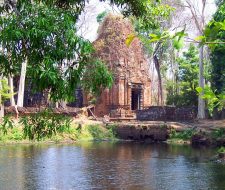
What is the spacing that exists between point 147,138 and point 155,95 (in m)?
31.8

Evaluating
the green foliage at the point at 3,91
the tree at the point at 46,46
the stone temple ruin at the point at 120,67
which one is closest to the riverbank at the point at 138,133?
the green foliage at the point at 3,91

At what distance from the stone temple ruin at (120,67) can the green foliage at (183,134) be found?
28.1 feet

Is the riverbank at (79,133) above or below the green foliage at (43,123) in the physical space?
below

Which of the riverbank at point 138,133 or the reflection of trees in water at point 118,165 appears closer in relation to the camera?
the reflection of trees in water at point 118,165

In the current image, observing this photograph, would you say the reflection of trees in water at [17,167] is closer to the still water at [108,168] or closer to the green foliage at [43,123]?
the still water at [108,168]

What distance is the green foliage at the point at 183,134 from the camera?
28.4 metres

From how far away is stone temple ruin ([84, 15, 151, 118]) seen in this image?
38969mm

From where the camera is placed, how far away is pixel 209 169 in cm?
1788

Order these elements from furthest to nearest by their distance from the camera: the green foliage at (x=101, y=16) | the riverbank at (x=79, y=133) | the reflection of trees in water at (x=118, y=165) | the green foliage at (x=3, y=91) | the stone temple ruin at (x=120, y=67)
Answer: the green foliage at (x=101, y=16) < the stone temple ruin at (x=120, y=67) < the green foliage at (x=3, y=91) < the riverbank at (x=79, y=133) < the reflection of trees in water at (x=118, y=165)

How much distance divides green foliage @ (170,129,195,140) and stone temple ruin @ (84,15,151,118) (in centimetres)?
855

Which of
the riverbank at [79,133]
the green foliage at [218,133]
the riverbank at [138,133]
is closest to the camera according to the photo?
the green foliage at [218,133]

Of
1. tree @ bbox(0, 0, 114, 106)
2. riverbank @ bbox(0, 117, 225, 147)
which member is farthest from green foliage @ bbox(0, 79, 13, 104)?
tree @ bbox(0, 0, 114, 106)

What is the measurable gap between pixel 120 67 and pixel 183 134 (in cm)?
1251

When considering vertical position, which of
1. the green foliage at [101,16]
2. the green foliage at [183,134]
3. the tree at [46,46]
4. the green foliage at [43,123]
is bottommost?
the green foliage at [183,134]
